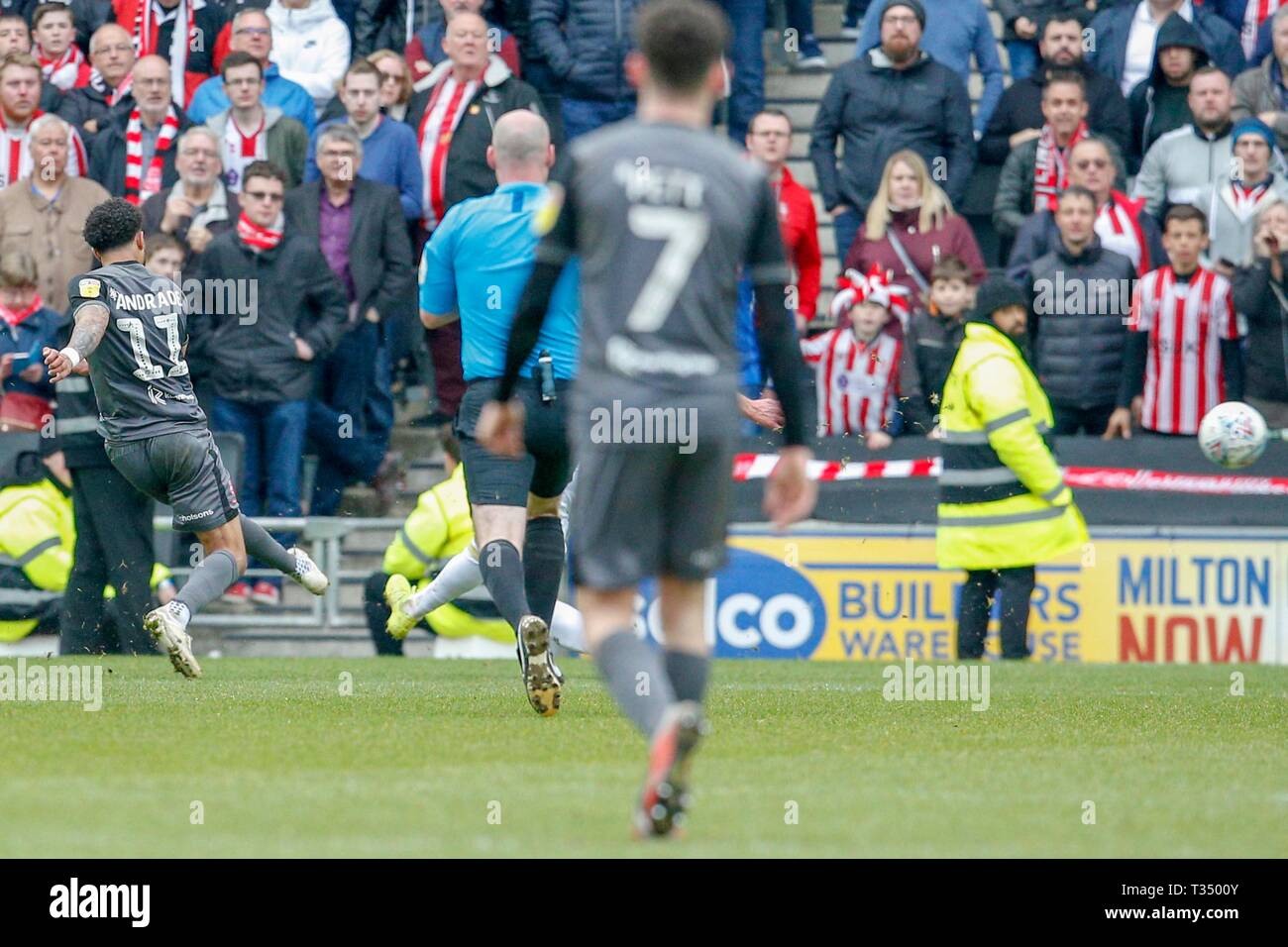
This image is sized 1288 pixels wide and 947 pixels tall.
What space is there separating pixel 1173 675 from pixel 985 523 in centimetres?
153

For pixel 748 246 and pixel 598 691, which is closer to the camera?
pixel 748 246

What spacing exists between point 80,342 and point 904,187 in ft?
22.8

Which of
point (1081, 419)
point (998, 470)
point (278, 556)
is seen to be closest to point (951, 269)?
point (1081, 419)

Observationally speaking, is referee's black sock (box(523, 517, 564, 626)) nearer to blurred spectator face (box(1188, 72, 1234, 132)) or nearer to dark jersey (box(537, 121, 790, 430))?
dark jersey (box(537, 121, 790, 430))

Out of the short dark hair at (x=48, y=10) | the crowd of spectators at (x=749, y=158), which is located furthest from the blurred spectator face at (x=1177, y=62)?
the short dark hair at (x=48, y=10)

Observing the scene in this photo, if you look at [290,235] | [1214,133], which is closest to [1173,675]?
[1214,133]

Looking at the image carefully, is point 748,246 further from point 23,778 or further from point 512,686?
point 512,686

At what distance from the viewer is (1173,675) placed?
12.5 m

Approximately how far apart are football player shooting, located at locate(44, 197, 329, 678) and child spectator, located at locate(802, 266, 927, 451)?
5.46m

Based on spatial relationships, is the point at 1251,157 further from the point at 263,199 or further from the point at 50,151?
the point at 50,151

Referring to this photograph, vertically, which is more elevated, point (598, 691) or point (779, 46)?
point (779, 46)

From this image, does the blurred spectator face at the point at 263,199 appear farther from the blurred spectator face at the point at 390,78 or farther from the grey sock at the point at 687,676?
the grey sock at the point at 687,676

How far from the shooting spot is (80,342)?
32.7 ft

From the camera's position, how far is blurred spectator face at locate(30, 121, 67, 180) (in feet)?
50.0
